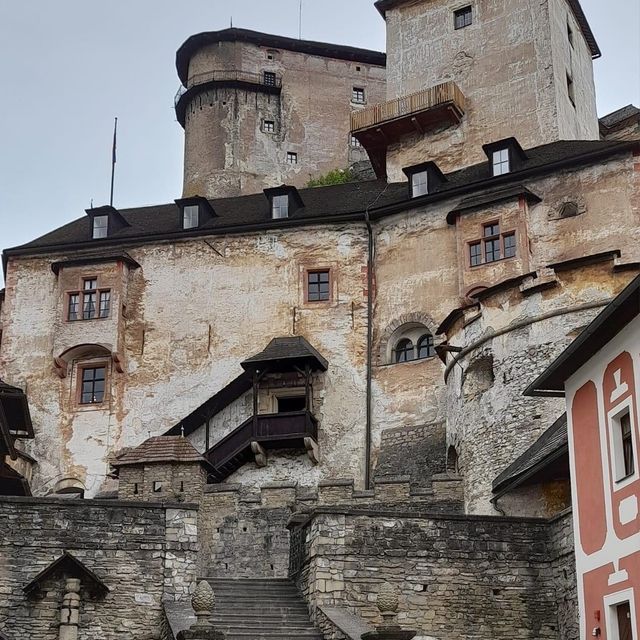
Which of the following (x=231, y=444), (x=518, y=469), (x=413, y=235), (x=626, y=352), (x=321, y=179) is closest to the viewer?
(x=626, y=352)

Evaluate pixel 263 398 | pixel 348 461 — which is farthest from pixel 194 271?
pixel 348 461

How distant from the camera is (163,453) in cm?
2536

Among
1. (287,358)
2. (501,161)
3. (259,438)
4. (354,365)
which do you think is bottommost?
(259,438)

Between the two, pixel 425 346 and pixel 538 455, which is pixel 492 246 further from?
pixel 538 455

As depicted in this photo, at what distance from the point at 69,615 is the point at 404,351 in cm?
1955

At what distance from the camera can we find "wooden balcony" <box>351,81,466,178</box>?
4244cm

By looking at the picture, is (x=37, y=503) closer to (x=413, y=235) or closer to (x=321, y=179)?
(x=413, y=235)

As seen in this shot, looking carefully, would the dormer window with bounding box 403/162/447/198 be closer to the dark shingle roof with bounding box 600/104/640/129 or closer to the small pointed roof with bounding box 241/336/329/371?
the small pointed roof with bounding box 241/336/329/371

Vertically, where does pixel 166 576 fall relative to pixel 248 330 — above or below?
below

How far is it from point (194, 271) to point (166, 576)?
20966 millimetres

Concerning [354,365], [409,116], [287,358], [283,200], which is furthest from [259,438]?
[409,116]

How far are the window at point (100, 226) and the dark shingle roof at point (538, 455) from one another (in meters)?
21.0

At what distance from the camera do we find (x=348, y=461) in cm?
3559

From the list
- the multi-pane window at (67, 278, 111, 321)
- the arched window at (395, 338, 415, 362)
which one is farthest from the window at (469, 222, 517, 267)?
the multi-pane window at (67, 278, 111, 321)
